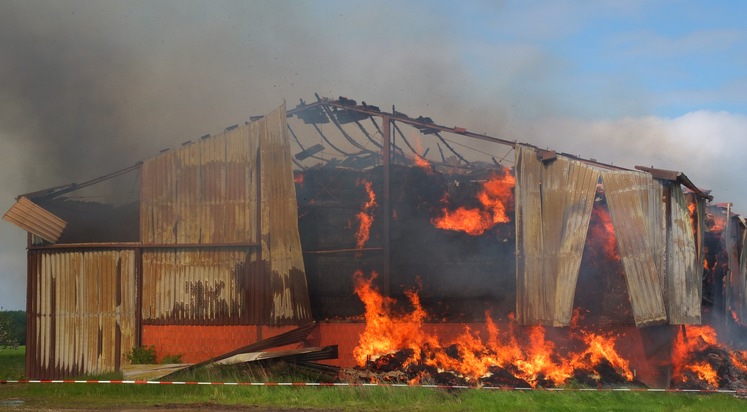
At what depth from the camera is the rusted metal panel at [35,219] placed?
1004 inches

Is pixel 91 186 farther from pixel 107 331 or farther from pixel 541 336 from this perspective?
pixel 541 336

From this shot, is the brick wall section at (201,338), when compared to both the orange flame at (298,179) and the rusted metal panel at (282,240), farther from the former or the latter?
the orange flame at (298,179)

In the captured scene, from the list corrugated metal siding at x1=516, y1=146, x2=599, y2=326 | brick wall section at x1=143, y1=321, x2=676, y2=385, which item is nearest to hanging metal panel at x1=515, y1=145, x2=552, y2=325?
corrugated metal siding at x1=516, y1=146, x2=599, y2=326

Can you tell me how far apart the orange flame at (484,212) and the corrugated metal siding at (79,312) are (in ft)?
33.9

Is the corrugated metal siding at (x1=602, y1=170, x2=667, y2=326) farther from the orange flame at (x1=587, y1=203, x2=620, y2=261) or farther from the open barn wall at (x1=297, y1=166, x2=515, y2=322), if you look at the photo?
the open barn wall at (x1=297, y1=166, x2=515, y2=322)

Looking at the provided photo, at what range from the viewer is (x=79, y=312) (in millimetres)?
25531

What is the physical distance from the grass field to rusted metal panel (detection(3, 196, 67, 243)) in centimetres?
648

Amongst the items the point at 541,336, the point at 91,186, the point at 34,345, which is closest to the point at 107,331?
the point at 34,345

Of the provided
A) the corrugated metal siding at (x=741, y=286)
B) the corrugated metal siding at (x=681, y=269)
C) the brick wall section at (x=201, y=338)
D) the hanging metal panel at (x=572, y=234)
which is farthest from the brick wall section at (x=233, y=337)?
the corrugated metal siding at (x=741, y=286)

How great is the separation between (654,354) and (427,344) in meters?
6.83

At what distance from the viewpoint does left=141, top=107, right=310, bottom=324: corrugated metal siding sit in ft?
81.1

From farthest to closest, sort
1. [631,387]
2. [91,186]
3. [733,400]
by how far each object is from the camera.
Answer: [91,186]
[631,387]
[733,400]

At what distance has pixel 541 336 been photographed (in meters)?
23.9

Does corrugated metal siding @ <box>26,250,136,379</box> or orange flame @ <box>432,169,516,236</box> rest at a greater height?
orange flame @ <box>432,169,516,236</box>
